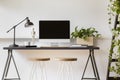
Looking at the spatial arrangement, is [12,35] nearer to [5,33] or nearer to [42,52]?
[5,33]

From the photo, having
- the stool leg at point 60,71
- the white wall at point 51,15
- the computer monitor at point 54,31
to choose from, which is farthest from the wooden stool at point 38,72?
the computer monitor at point 54,31

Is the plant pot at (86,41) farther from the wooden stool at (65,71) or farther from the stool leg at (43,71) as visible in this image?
the stool leg at (43,71)

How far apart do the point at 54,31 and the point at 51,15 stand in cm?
42

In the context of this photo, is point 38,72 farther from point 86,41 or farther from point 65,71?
point 86,41

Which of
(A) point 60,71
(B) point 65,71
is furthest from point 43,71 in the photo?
→ (B) point 65,71

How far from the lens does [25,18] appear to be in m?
4.41

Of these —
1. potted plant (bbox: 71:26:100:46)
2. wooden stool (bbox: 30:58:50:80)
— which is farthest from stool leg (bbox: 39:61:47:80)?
potted plant (bbox: 71:26:100:46)

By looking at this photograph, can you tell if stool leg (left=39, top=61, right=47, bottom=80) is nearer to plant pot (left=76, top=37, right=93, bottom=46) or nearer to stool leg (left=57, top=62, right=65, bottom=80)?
stool leg (left=57, top=62, right=65, bottom=80)

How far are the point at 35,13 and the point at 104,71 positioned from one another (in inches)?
71.6

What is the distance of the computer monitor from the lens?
4.15 m

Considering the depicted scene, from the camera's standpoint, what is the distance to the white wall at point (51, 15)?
4410mm

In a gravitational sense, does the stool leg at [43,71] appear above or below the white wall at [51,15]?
below

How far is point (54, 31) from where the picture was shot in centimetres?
418

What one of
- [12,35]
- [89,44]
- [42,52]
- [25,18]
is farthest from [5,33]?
[89,44]
